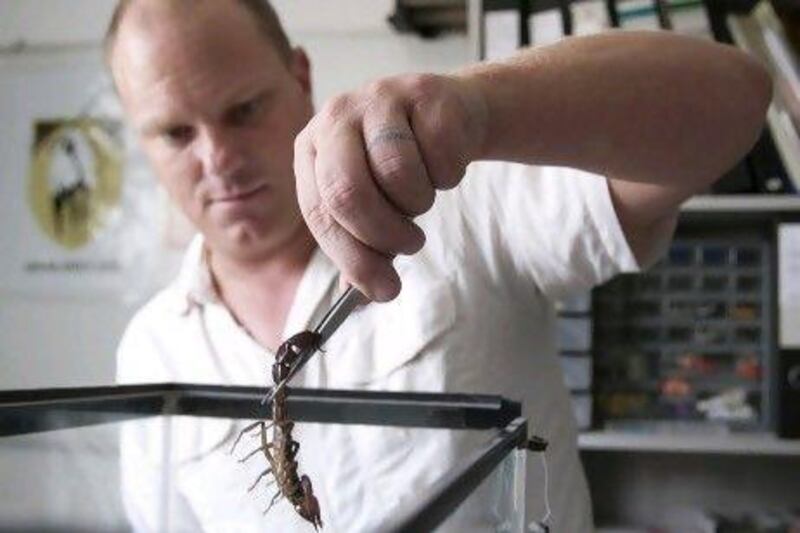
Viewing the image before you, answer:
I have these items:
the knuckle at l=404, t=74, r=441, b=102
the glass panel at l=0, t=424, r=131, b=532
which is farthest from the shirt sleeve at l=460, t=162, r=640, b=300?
the glass panel at l=0, t=424, r=131, b=532

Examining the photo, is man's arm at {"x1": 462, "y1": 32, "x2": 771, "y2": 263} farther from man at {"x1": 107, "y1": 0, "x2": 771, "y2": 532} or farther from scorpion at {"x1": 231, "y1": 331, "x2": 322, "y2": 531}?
scorpion at {"x1": 231, "y1": 331, "x2": 322, "y2": 531}

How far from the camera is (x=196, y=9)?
2.68ft

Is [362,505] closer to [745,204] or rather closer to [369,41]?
[745,204]

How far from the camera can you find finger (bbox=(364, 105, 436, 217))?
1.12ft

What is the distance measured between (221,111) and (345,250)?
20.0 inches

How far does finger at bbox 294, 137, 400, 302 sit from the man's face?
18.5 inches

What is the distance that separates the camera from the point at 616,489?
1503 mm

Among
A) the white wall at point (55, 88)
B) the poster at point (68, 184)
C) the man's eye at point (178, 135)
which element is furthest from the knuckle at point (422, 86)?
the poster at point (68, 184)

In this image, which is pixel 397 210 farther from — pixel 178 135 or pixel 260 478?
pixel 178 135

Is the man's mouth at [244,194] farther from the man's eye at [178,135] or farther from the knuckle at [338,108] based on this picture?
the knuckle at [338,108]

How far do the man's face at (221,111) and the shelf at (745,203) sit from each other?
637 millimetres

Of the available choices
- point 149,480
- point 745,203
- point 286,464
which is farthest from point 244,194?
point 745,203

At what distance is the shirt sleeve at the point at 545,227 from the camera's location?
68 cm

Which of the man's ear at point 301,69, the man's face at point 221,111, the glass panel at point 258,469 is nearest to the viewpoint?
the glass panel at point 258,469
